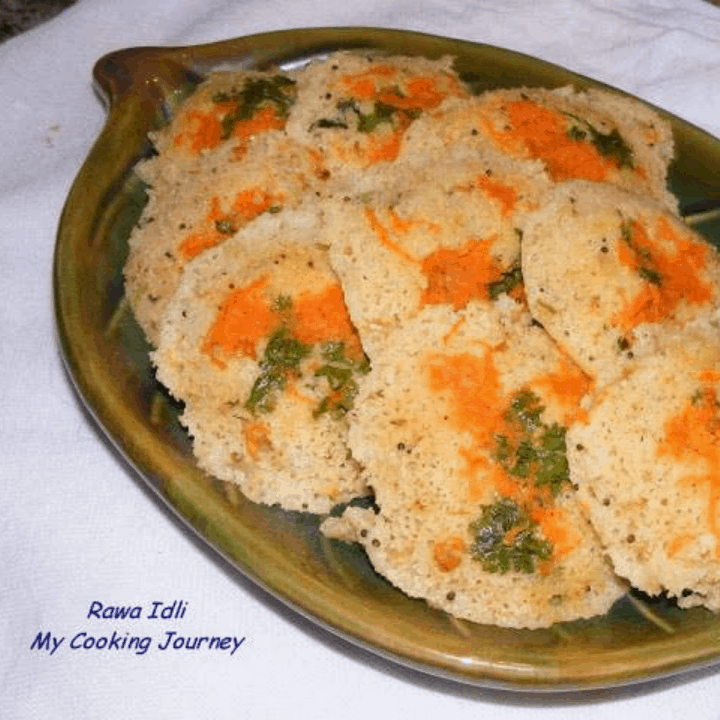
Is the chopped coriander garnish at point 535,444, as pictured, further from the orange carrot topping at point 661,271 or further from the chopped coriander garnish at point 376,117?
the chopped coriander garnish at point 376,117

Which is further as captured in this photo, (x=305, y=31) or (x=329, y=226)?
(x=305, y=31)

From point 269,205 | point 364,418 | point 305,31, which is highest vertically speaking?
point 305,31

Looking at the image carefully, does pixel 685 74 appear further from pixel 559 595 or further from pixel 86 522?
pixel 86 522

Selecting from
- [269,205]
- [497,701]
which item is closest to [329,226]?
[269,205]

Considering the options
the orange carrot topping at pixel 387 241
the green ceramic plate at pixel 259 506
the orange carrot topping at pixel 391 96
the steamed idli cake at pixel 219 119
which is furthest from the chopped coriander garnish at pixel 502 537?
the steamed idli cake at pixel 219 119

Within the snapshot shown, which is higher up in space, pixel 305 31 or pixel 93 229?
pixel 305 31
